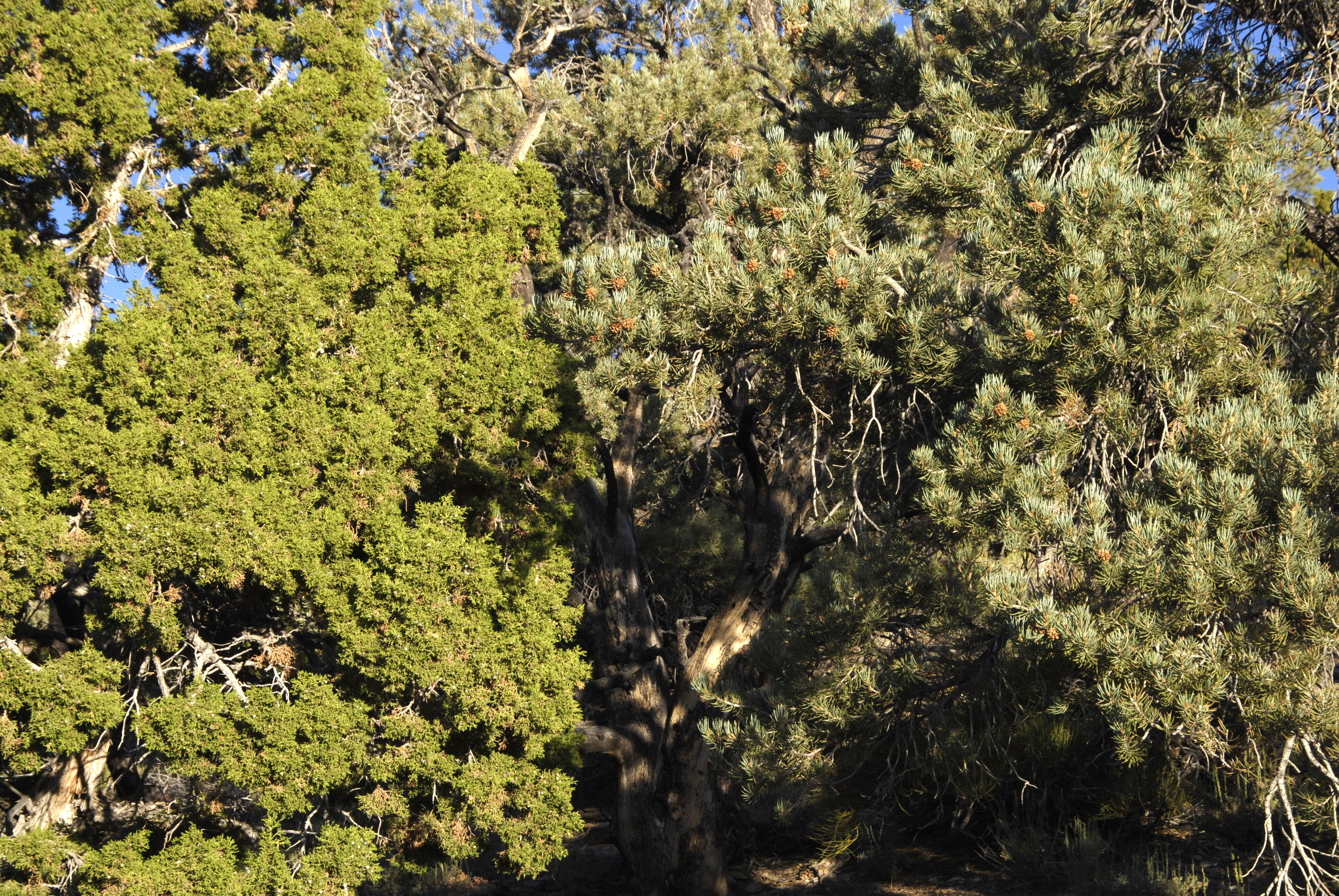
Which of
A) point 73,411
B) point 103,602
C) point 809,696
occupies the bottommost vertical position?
point 809,696

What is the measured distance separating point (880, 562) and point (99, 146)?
5.93 metres

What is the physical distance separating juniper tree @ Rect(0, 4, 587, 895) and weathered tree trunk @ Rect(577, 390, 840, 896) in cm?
170

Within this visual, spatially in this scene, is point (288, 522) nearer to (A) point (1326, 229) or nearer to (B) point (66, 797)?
(B) point (66, 797)

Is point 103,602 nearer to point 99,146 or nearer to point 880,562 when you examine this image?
point 99,146

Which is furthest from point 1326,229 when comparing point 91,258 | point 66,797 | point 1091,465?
point 66,797

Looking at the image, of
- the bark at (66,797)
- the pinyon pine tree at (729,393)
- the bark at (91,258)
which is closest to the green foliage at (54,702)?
the bark at (66,797)

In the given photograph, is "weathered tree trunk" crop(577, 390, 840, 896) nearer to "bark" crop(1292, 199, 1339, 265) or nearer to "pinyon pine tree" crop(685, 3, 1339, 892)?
"pinyon pine tree" crop(685, 3, 1339, 892)

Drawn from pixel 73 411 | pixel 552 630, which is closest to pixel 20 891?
pixel 73 411

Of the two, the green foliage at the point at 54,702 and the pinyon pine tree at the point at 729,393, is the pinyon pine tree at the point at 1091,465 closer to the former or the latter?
the pinyon pine tree at the point at 729,393

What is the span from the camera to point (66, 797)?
678 cm

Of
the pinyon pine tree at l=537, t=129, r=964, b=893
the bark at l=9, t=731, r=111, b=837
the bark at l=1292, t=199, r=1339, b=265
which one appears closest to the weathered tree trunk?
the pinyon pine tree at l=537, t=129, r=964, b=893

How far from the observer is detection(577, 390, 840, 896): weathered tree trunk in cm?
833

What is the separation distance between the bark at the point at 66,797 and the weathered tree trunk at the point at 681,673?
3.55 metres

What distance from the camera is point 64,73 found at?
6.40 m
